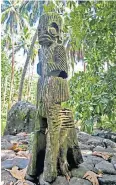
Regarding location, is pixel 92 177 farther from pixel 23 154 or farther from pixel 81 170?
pixel 23 154

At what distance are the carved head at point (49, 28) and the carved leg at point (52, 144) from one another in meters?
0.83

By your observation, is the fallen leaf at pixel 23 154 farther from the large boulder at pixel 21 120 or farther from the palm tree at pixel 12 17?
the palm tree at pixel 12 17

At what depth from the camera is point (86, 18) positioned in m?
2.38

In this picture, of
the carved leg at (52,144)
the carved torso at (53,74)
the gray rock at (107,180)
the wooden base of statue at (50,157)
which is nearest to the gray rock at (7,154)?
the wooden base of statue at (50,157)

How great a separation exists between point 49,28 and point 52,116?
1.09 metres

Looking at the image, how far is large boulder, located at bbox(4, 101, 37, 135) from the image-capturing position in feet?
23.1

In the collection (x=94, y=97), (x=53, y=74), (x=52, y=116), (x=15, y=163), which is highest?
(x=53, y=74)

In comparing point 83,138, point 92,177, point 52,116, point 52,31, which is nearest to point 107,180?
point 92,177

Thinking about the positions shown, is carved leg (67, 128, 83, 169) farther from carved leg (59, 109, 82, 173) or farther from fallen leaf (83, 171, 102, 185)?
fallen leaf (83, 171, 102, 185)

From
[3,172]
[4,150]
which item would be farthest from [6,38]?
[3,172]

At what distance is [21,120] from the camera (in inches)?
279

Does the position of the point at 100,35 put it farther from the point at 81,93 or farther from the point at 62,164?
the point at 62,164

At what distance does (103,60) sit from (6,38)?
1596 centimetres

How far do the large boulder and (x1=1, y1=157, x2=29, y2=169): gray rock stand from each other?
2929mm
